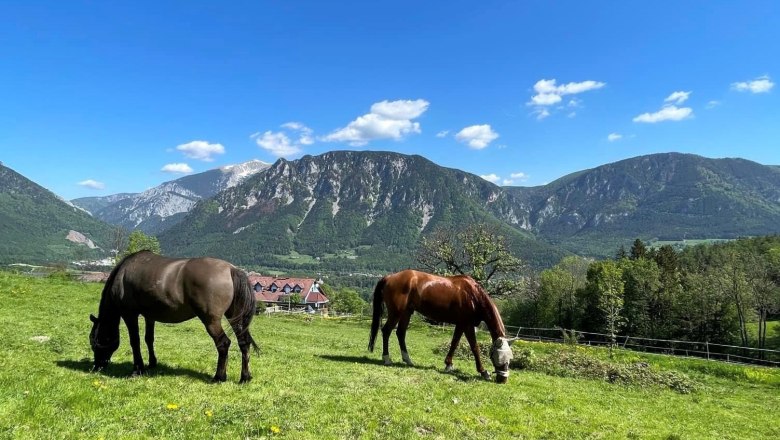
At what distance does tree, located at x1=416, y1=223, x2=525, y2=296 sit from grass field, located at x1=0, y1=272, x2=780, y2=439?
119ft

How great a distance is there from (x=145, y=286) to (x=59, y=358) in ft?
13.7

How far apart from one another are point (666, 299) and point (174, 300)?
272 ft

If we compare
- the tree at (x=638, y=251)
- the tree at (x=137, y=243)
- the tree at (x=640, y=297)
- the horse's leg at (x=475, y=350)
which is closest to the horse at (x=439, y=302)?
the horse's leg at (x=475, y=350)

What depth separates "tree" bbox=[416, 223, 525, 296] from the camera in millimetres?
54031

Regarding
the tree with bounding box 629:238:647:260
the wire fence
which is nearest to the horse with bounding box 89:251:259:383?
the wire fence

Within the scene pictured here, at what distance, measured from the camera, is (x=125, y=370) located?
35.8 feet

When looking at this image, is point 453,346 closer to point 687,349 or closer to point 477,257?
point 477,257

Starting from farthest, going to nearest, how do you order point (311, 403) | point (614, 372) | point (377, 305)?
point (614, 372), point (377, 305), point (311, 403)

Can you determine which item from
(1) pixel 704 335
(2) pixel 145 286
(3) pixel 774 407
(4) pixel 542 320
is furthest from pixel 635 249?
(2) pixel 145 286

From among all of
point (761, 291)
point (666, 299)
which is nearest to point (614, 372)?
point (761, 291)

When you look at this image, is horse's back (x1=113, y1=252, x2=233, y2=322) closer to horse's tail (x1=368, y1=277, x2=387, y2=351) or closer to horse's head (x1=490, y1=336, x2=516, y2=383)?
horse's tail (x1=368, y1=277, x2=387, y2=351)

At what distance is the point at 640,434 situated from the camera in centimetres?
984

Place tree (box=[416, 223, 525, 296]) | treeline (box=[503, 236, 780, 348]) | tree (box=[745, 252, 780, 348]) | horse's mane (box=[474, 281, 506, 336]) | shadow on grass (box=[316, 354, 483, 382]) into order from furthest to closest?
1. treeline (box=[503, 236, 780, 348])
2. tree (box=[745, 252, 780, 348])
3. tree (box=[416, 223, 525, 296])
4. horse's mane (box=[474, 281, 506, 336])
5. shadow on grass (box=[316, 354, 483, 382])

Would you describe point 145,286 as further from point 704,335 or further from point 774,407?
point 704,335
